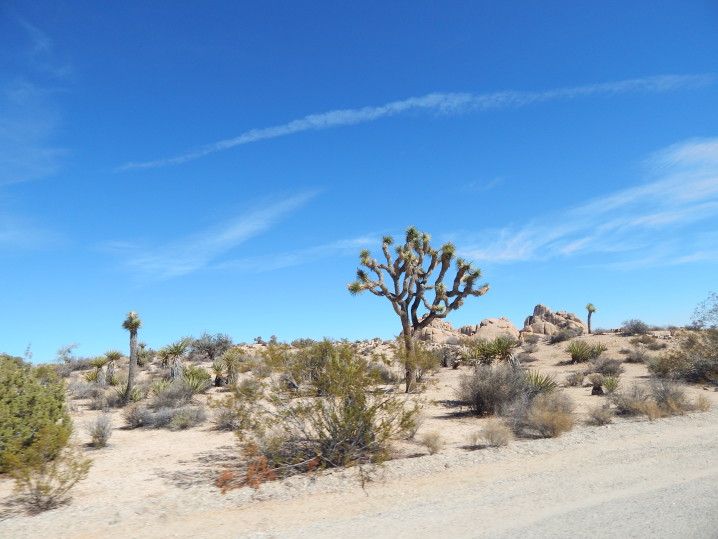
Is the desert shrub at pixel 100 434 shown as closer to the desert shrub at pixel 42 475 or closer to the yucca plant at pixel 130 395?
the desert shrub at pixel 42 475

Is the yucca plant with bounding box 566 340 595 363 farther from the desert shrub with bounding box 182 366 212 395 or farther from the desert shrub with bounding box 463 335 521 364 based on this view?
the desert shrub with bounding box 182 366 212 395

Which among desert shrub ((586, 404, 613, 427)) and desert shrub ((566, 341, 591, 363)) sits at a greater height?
desert shrub ((566, 341, 591, 363))

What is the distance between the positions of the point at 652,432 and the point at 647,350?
936 inches

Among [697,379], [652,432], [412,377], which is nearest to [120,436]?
[412,377]

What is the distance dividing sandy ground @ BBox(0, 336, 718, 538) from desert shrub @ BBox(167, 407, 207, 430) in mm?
3503

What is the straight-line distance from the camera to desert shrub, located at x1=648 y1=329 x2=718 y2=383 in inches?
781

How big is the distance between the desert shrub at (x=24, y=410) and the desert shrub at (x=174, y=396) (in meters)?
7.38

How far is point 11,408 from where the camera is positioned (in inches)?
394

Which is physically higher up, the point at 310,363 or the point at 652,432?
the point at 310,363

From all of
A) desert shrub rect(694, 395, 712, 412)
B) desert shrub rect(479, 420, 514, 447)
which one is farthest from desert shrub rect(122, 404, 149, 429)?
desert shrub rect(694, 395, 712, 412)

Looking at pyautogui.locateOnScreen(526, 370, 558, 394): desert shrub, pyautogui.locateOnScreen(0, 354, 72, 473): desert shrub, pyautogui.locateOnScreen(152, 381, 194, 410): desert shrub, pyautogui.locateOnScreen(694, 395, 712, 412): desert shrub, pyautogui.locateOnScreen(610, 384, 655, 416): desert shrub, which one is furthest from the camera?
pyautogui.locateOnScreen(152, 381, 194, 410): desert shrub

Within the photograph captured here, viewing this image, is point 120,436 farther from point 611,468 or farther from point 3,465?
point 611,468

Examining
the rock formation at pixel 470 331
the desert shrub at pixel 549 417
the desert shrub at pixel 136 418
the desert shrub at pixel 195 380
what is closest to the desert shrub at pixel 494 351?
the desert shrub at pixel 549 417

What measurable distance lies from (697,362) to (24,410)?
23367 millimetres
